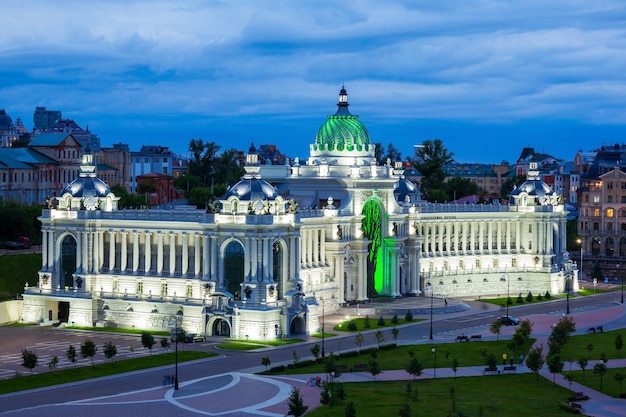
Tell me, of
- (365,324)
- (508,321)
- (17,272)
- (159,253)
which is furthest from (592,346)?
(17,272)

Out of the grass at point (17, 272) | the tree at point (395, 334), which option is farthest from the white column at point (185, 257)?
the tree at point (395, 334)

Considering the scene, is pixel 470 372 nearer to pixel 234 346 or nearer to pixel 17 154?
pixel 234 346

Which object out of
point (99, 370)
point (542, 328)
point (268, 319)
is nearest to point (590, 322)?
point (542, 328)

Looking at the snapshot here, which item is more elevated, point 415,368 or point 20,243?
point 20,243

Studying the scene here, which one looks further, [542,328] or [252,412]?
[542,328]

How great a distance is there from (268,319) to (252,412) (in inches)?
1233

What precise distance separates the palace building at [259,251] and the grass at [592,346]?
858 inches

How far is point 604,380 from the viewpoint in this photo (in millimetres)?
94812

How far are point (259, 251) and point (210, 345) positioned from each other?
9389 mm

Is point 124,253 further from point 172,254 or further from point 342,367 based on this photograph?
point 342,367

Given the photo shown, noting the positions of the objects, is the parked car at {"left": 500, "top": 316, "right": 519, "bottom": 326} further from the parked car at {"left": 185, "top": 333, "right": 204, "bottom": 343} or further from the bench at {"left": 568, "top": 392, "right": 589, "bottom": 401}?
the bench at {"left": 568, "top": 392, "right": 589, "bottom": 401}

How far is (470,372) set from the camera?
97.8 metres

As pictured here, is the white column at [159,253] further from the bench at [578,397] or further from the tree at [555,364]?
the bench at [578,397]

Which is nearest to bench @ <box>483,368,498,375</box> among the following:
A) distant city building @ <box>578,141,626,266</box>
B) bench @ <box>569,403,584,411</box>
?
bench @ <box>569,403,584,411</box>
